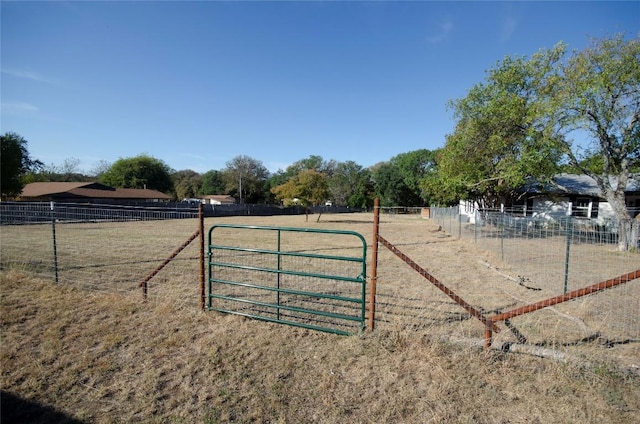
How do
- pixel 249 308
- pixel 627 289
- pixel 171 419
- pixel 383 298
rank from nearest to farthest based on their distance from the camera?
pixel 171 419 → pixel 249 308 → pixel 383 298 → pixel 627 289

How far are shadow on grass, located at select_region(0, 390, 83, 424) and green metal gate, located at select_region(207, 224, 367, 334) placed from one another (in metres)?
2.07

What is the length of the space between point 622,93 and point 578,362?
Result: 14.2 m

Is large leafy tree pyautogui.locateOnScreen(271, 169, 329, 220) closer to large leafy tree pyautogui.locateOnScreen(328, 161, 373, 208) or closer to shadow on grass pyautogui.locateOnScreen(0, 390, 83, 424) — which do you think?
large leafy tree pyautogui.locateOnScreen(328, 161, 373, 208)

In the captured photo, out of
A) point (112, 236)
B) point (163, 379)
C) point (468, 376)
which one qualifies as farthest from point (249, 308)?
point (112, 236)

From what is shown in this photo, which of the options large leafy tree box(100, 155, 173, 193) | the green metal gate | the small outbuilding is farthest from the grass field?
large leafy tree box(100, 155, 173, 193)

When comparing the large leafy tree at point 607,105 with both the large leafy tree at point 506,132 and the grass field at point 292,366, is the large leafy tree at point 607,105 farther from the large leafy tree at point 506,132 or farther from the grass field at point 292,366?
the grass field at point 292,366

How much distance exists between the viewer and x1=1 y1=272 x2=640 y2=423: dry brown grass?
2.72 metres

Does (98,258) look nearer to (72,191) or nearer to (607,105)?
(607,105)

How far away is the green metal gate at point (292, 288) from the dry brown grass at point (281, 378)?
0.43 meters

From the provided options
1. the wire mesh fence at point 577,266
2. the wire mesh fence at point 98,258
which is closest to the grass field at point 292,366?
the wire mesh fence at point 577,266

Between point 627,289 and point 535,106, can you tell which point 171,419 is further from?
point 535,106

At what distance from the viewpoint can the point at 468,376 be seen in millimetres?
3215

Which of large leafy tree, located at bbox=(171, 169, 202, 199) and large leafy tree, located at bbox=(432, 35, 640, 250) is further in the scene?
large leafy tree, located at bbox=(171, 169, 202, 199)

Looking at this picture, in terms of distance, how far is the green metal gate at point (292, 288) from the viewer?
409 centimetres
